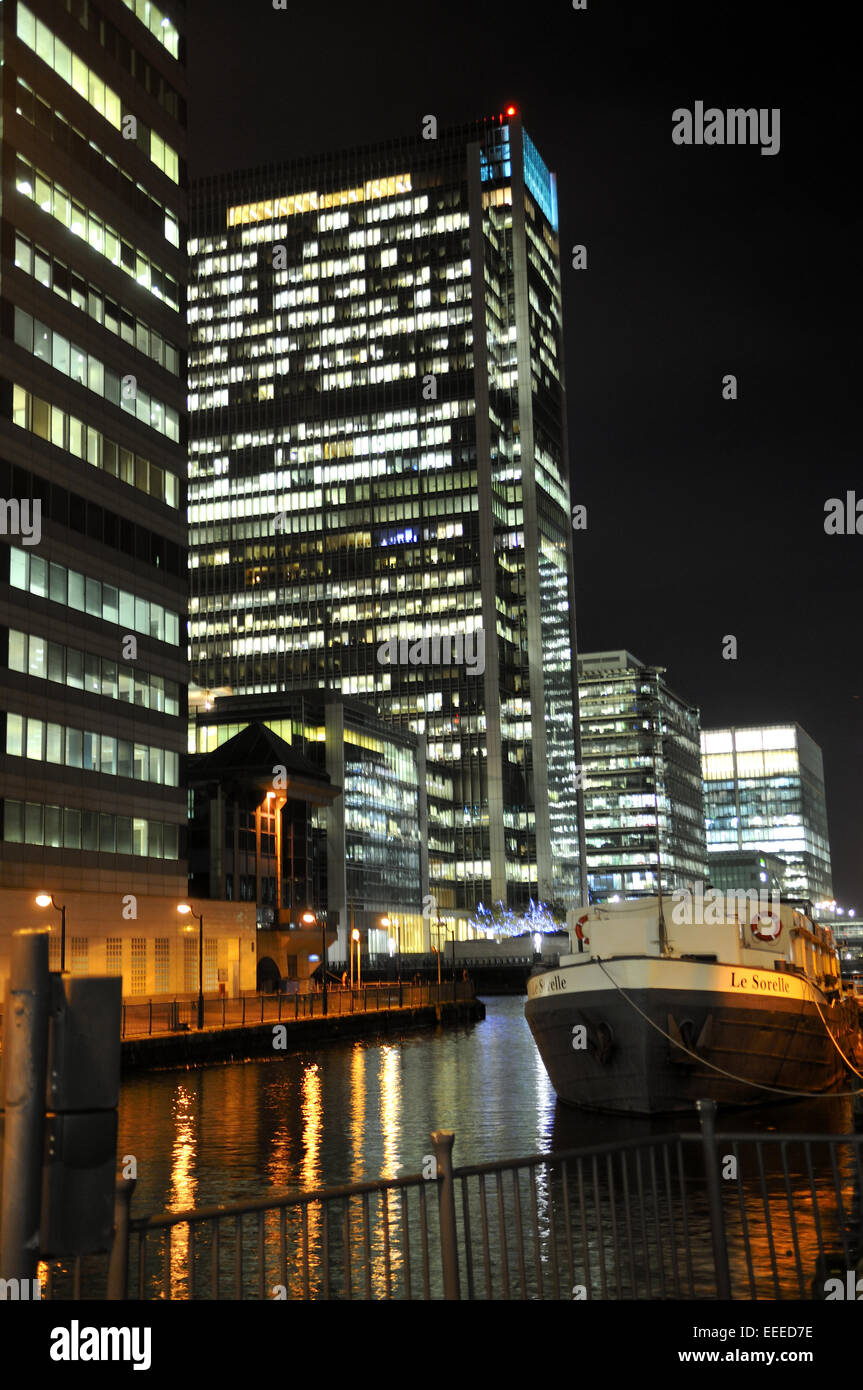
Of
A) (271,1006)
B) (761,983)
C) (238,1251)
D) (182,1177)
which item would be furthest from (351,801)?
(238,1251)

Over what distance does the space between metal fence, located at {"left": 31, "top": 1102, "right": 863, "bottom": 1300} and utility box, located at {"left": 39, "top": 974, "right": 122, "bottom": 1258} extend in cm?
262

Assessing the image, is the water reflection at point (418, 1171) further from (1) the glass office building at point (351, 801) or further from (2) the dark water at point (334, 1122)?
(1) the glass office building at point (351, 801)

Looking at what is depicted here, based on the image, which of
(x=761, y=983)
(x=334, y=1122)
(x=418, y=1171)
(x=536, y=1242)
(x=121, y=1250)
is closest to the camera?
(x=121, y=1250)

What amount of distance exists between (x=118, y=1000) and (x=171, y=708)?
72067 mm

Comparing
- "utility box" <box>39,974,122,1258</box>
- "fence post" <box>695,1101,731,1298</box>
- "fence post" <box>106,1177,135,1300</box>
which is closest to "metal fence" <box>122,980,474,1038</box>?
"fence post" <box>695,1101,731,1298</box>

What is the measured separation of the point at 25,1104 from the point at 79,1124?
0.74 feet

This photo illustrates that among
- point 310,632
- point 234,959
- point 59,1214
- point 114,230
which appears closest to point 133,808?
point 234,959

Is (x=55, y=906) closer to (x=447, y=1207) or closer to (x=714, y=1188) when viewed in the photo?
(x=714, y=1188)

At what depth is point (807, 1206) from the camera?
21.7 m

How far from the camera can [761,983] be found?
109 feet

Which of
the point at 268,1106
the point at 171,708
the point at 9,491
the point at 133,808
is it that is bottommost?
the point at 268,1106

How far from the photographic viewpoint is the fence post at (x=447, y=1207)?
360 inches

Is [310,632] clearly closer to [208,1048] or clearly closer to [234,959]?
[234,959]
